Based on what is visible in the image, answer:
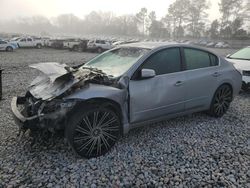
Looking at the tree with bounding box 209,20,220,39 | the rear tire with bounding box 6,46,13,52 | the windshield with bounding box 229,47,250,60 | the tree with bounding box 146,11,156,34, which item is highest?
the tree with bounding box 146,11,156,34

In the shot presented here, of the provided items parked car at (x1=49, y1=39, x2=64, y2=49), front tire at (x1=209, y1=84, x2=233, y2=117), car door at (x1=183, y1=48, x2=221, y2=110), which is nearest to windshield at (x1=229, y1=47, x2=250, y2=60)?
front tire at (x1=209, y1=84, x2=233, y2=117)

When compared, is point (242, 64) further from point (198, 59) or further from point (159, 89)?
point (159, 89)

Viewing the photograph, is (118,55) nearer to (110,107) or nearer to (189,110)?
(110,107)

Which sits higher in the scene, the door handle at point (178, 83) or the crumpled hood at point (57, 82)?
the crumpled hood at point (57, 82)

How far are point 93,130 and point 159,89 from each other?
1.19 meters

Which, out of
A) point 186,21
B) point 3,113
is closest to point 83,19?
point 186,21

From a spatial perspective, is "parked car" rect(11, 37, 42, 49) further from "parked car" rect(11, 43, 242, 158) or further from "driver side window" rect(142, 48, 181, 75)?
"driver side window" rect(142, 48, 181, 75)

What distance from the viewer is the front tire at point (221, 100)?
180 inches

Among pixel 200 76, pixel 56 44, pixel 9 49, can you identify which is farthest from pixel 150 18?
pixel 200 76

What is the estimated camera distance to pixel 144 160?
3172mm

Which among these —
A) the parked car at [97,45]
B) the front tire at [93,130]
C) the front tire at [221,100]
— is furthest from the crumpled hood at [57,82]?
the parked car at [97,45]

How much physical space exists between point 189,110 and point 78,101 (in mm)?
2114

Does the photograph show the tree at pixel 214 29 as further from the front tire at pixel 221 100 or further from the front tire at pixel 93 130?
the front tire at pixel 93 130

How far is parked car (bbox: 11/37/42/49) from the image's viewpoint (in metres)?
27.2
